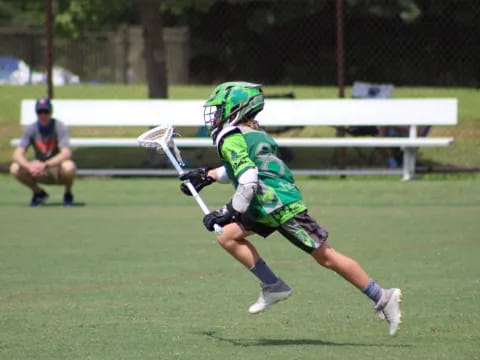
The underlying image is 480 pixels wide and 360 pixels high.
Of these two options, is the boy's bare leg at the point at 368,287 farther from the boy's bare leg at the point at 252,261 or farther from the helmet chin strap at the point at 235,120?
the helmet chin strap at the point at 235,120

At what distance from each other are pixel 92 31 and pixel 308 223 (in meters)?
27.1

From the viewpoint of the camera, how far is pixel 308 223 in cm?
679

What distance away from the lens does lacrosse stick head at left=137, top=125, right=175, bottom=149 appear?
7410 mm

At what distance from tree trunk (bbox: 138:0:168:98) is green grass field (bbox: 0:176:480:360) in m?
4.84

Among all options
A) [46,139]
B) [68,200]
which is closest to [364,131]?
[68,200]

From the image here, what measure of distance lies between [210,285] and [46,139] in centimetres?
631

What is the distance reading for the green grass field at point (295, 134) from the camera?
19.6 metres

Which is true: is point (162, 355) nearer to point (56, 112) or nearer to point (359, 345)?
point (359, 345)

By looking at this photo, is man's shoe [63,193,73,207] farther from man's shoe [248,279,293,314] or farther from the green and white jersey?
the green and white jersey

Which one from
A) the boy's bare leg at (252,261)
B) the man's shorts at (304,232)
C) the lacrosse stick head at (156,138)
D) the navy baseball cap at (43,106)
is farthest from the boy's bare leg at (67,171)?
the man's shorts at (304,232)

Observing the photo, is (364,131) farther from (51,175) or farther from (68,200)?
(51,175)

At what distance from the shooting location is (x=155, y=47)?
19.8 m

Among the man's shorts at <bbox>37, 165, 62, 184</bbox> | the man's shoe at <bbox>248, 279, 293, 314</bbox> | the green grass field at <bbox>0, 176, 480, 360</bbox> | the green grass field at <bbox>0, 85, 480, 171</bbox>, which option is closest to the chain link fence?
the green grass field at <bbox>0, 85, 480, 171</bbox>

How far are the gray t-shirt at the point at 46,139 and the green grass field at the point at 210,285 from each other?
746 mm
